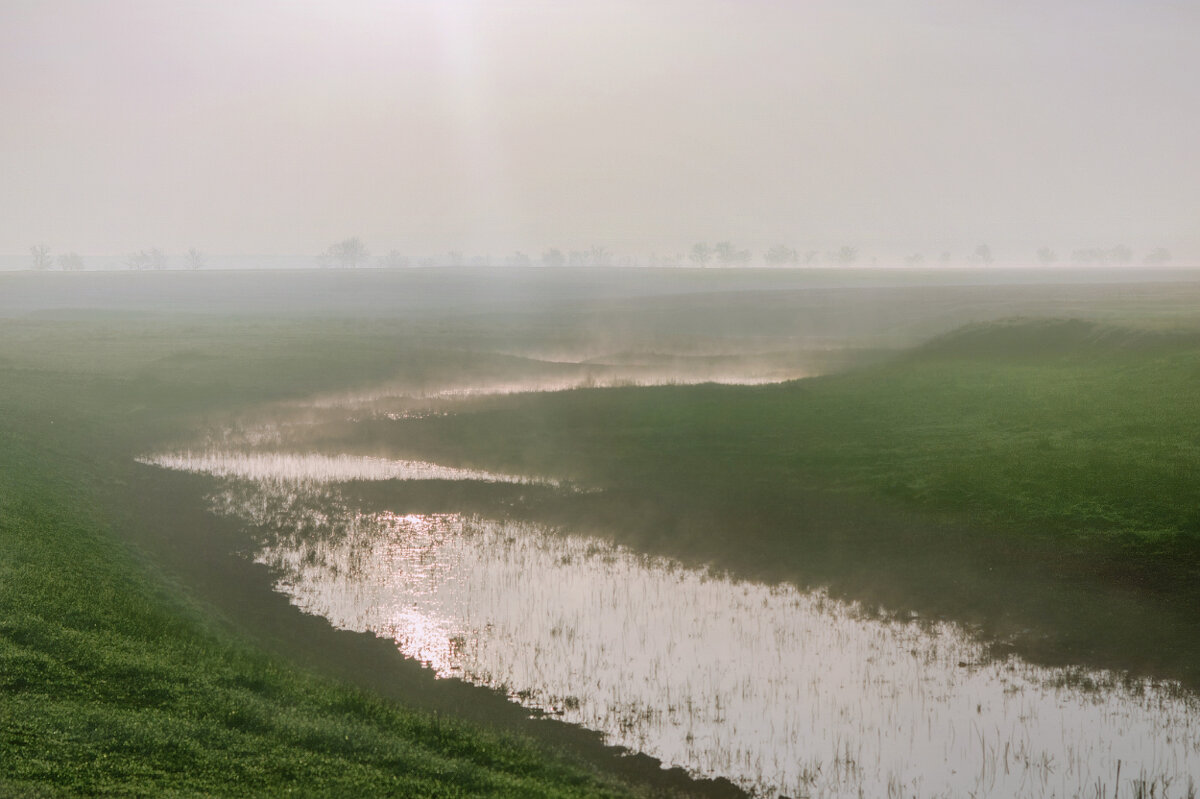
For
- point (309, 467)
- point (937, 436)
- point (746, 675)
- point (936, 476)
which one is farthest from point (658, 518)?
point (309, 467)

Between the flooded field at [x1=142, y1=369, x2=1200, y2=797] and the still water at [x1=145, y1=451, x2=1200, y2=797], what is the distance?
47 millimetres

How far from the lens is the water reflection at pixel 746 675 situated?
638 inches

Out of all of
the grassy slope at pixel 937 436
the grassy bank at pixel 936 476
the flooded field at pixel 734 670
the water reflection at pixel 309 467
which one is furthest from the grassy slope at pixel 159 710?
the grassy slope at pixel 937 436

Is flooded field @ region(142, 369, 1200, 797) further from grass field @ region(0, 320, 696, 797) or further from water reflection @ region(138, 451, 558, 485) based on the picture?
water reflection @ region(138, 451, 558, 485)

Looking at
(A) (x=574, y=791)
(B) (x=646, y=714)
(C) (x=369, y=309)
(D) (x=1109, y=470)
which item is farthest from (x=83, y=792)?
(C) (x=369, y=309)

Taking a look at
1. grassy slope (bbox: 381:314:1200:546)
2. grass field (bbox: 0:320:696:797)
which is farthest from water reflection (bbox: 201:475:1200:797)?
grassy slope (bbox: 381:314:1200:546)

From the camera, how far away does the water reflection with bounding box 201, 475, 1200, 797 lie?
1620 centimetres

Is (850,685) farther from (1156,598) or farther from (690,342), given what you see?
(690,342)

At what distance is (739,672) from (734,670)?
143 mm

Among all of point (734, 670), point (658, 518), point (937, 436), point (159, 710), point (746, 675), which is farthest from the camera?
point (937, 436)

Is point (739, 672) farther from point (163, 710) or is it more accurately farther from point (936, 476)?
point (936, 476)

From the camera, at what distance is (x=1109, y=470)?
33.7 meters

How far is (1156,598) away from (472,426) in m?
34.1

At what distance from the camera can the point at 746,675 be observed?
20109 mm
